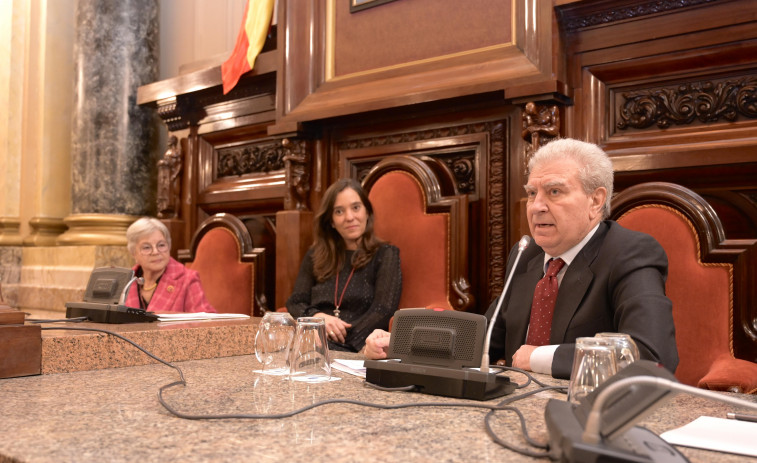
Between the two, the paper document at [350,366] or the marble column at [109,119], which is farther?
the marble column at [109,119]

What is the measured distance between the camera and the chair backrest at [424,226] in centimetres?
307

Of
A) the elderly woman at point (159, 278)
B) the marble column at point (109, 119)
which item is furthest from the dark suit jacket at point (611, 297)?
the marble column at point (109, 119)

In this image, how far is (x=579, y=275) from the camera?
191cm

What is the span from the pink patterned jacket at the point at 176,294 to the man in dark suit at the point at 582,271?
1.68 m

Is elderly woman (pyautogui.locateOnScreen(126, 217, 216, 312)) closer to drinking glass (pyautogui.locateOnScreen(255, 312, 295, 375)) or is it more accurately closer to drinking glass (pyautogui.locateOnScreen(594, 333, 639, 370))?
drinking glass (pyautogui.locateOnScreen(255, 312, 295, 375))

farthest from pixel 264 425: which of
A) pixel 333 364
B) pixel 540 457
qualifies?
pixel 333 364

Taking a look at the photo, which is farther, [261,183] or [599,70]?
[261,183]

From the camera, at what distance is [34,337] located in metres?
1.44

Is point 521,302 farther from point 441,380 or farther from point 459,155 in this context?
point 459,155

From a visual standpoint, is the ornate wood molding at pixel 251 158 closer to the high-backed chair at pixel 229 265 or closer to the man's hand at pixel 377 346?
the high-backed chair at pixel 229 265

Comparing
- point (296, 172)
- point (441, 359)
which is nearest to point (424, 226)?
point (296, 172)

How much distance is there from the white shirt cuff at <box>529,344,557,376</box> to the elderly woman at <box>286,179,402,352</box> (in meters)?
1.52

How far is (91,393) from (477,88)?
2.15 meters

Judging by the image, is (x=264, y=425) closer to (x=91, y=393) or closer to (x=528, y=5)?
(x=91, y=393)
